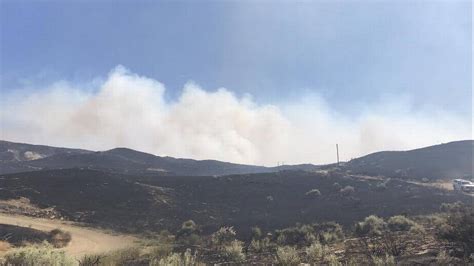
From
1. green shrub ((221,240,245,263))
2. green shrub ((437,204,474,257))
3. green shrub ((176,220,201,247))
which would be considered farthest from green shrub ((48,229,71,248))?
green shrub ((437,204,474,257))

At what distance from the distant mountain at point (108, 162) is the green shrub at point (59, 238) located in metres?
64.2

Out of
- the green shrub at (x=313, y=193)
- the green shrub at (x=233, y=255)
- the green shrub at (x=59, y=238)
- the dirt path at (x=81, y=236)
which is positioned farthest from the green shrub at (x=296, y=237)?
the green shrub at (x=313, y=193)

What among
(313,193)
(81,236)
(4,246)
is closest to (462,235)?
(4,246)

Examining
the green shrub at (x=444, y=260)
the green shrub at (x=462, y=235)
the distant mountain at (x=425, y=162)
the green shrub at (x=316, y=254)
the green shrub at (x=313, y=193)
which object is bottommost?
the green shrub at (x=316, y=254)

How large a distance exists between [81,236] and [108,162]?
276 feet

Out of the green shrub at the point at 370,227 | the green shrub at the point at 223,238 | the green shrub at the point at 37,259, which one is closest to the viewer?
the green shrub at the point at 37,259

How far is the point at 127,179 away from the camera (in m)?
66.4

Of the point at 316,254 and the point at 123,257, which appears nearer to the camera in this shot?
the point at 316,254

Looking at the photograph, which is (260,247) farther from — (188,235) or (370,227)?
(188,235)

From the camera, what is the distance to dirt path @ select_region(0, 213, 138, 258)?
31.4 m

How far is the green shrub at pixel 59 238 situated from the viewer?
31.7 metres

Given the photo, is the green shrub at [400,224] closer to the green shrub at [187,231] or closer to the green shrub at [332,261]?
the green shrub at [332,261]

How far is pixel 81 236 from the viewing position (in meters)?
36.4

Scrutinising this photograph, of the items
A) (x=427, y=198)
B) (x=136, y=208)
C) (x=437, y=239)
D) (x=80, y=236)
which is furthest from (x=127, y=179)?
(x=437, y=239)
